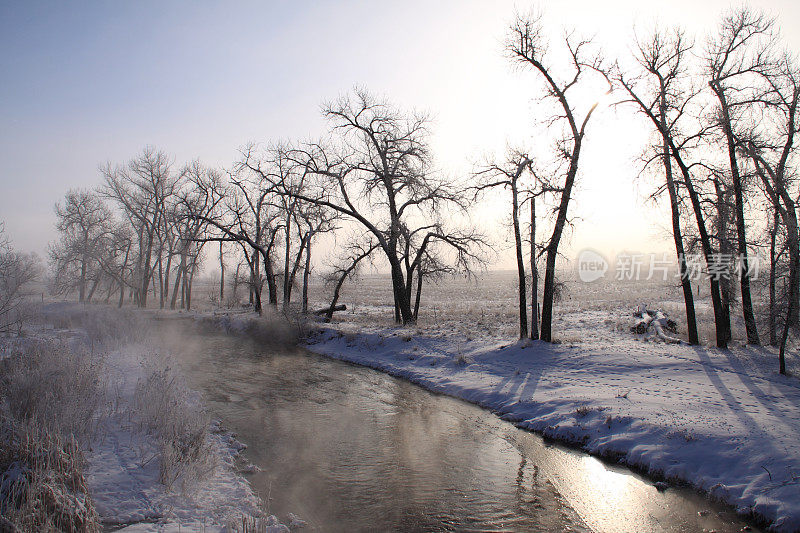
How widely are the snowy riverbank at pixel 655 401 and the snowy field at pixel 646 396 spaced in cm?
2

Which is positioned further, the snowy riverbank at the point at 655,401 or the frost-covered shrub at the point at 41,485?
the snowy riverbank at the point at 655,401

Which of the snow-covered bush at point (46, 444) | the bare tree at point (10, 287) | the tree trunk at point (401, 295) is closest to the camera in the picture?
the snow-covered bush at point (46, 444)

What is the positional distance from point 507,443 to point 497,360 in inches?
240

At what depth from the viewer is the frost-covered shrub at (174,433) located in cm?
607

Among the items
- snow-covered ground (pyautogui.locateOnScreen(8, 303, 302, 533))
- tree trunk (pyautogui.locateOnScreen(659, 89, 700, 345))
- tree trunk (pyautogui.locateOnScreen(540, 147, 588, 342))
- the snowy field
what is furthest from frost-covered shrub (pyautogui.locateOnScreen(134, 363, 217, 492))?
tree trunk (pyautogui.locateOnScreen(659, 89, 700, 345))

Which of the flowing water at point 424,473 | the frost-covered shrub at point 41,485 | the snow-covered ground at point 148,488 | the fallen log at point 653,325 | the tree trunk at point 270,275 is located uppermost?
the tree trunk at point 270,275

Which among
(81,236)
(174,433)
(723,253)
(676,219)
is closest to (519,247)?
(676,219)

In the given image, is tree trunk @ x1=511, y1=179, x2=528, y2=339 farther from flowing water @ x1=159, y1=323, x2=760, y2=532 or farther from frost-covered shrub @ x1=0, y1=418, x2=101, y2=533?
frost-covered shrub @ x1=0, y1=418, x2=101, y2=533

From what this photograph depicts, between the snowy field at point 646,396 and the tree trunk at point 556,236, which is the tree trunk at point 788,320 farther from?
the tree trunk at point 556,236

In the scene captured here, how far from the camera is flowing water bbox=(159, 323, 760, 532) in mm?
6066

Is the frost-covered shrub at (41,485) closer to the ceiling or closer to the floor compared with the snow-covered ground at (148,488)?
closer to the ceiling

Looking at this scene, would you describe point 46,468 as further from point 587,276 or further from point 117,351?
point 587,276

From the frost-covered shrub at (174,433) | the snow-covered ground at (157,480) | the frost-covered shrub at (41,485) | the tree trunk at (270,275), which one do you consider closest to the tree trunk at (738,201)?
the snow-covered ground at (157,480)

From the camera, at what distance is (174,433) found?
7.39m
